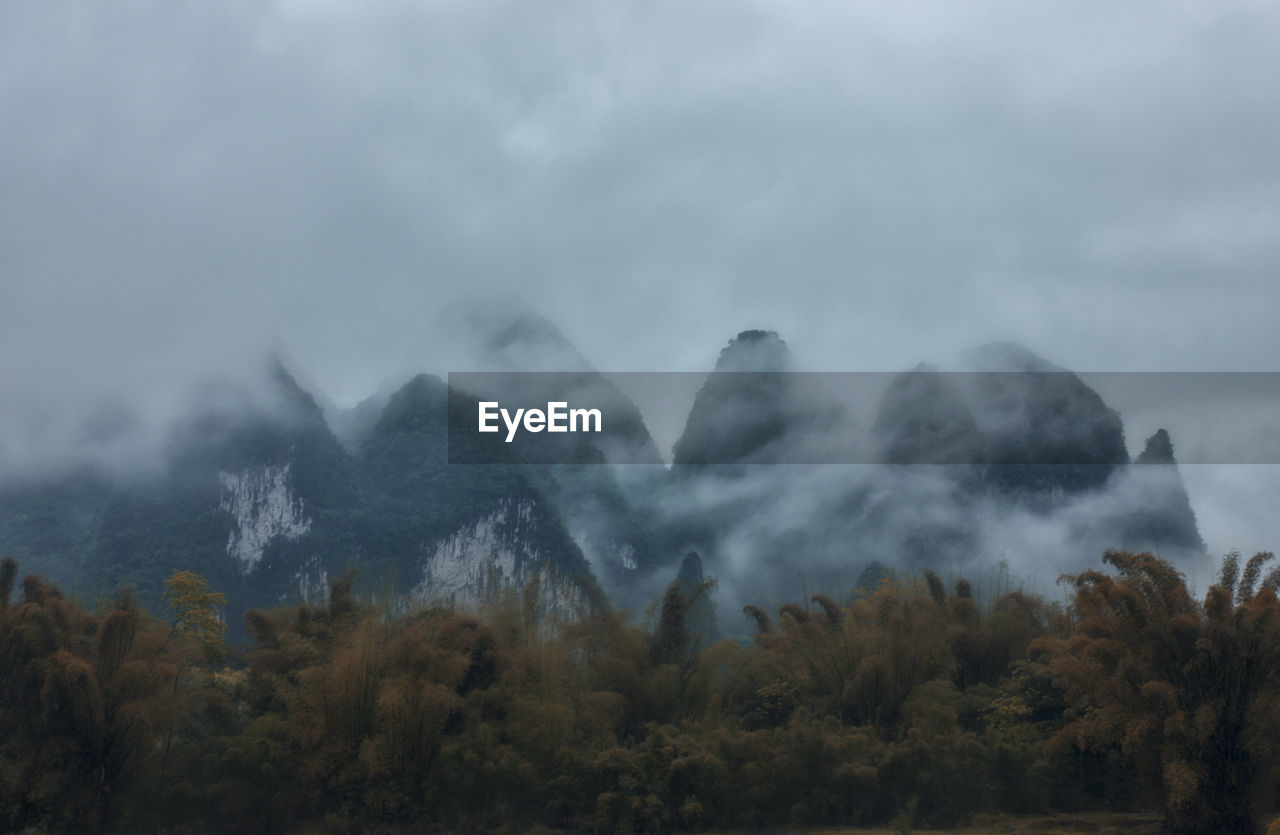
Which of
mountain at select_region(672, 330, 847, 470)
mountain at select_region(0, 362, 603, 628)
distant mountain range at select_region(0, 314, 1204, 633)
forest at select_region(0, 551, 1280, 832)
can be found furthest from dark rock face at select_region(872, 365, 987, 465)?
forest at select_region(0, 551, 1280, 832)

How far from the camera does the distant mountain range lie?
4203 cm

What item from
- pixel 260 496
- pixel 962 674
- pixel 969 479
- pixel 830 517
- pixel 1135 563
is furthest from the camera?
pixel 830 517

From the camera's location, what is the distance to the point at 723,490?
63.1 m

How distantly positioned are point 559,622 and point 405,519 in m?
27.8

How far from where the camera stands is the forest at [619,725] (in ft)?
44.3

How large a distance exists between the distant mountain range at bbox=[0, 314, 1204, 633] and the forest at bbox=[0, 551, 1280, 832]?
1765cm

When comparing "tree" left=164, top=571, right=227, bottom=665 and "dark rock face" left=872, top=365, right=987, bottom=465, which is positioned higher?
"dark rock face" left=872, top=365, right=987, bottom=465

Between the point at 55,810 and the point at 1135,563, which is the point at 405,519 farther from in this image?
the point at 1135,563

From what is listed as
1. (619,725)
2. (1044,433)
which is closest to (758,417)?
(1044,433)

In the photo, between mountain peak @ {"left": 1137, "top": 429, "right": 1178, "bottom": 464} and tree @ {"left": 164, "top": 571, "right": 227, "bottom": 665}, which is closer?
tree @ {"left": 164, "top": 571, "right": 227, "bottom": 665}

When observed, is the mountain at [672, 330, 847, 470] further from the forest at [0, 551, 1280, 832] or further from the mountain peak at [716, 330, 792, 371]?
the forest at [0, 551, 1280, 832]

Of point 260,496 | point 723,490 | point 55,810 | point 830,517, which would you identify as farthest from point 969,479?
point 55,810

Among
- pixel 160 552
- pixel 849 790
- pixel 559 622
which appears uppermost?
pixel 160 552

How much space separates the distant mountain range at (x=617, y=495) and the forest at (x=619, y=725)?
17.7 meters
